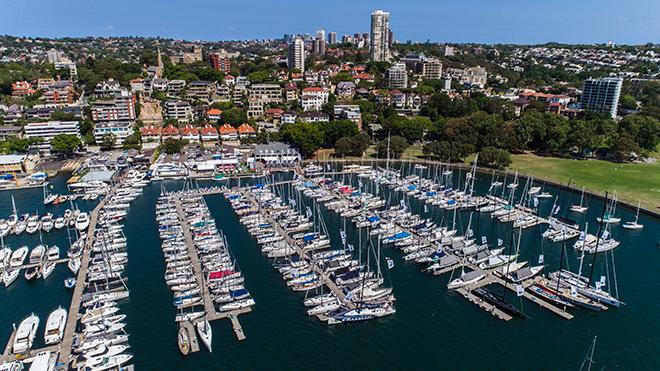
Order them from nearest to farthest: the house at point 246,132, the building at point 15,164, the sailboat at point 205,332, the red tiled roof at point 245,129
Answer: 1. the sailboat at point 205,332
2. the building at point 15,164
3. the house at point 246,132
4. the red tiled roof at point 245,129

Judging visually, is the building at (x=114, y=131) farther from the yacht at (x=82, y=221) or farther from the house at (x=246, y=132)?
the yacht at (x=82, y=221)

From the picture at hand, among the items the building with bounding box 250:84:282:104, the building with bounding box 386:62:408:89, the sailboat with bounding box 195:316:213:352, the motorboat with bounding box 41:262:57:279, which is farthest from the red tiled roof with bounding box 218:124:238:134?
the building with bounding box 386:62:408:89

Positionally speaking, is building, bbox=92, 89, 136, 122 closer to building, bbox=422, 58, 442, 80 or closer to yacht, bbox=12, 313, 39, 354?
yacht, bbox=12, 313, 39, 354

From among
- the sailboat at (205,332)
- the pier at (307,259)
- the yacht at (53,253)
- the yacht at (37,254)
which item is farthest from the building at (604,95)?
the yacht at (37,254)

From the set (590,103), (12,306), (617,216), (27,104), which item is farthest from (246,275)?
(590,103)

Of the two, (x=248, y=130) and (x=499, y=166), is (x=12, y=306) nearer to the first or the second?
(x=248, y=130)

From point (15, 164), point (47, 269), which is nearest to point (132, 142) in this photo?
point (15, 164)
